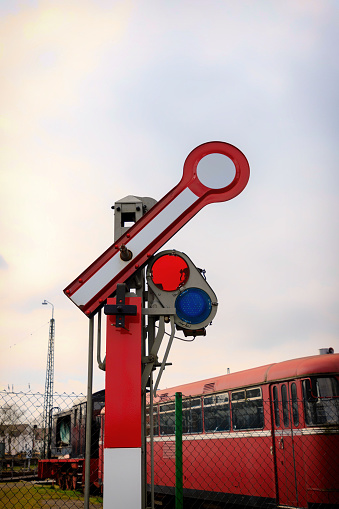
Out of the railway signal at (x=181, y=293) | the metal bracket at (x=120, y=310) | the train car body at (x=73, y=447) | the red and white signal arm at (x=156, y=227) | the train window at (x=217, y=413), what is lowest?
the train car body at (x=73, y=447)

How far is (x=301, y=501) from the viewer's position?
8.48 m

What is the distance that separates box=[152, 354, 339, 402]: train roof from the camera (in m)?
8.95

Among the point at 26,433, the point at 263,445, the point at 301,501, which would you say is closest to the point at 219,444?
the point at 263,445

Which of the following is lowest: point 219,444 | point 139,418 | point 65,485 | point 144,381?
point 65,485

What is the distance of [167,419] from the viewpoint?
1252 cm

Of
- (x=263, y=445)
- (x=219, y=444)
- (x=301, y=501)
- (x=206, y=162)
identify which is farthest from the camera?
(x=219, y=444)

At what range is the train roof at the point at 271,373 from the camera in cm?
895

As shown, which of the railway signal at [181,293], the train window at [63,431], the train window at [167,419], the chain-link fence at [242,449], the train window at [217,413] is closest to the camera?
the railway signal at [181,293]

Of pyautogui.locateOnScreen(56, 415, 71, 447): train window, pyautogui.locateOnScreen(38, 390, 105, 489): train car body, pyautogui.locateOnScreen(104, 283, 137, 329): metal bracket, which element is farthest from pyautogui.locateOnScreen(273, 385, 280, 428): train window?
pyautogui.locateOnScreen(56, 415, 71, 447): train window

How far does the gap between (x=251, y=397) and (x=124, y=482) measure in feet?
22.7

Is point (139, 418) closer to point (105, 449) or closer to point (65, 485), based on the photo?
point (105, 449)

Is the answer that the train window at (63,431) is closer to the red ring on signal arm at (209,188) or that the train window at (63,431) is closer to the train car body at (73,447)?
the train car body at (73,447)

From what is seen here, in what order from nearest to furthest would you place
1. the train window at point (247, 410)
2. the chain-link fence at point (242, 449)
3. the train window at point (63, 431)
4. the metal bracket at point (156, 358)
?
the metal bracket at point (156, 358), the chain-link fence at point (242, 449), the train window at point (247, 410), the train window at point (63, 431)

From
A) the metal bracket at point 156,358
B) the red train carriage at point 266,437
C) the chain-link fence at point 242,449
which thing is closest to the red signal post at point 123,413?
the metal bracket at point 156,358
